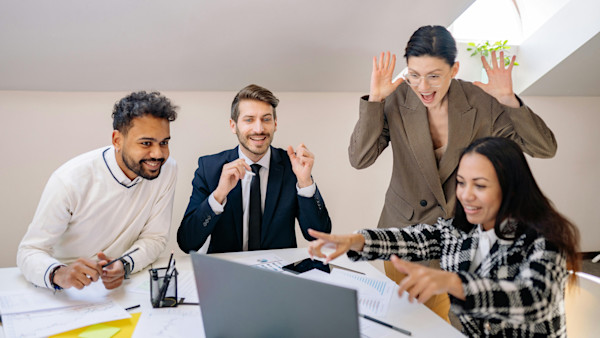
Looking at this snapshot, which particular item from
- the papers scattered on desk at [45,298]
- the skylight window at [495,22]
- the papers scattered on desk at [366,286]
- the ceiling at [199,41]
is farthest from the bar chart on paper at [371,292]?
the skylight window at [495,22]

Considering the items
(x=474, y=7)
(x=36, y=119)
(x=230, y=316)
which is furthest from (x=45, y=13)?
(x=474, y=7)

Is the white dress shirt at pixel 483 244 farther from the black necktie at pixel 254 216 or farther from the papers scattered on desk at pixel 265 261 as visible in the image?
the black necktie at pixel 254 216

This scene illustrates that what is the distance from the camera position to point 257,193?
6.64 ft

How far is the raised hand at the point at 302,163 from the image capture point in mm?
1935

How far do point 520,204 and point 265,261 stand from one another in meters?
0.93

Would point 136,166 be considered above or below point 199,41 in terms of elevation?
below

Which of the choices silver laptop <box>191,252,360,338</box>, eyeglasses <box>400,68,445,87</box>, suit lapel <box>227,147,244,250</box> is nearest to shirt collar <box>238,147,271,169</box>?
suit lapel <box>227,147,244,250</box>

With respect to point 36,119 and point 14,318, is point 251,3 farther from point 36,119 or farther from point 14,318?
point 14,318

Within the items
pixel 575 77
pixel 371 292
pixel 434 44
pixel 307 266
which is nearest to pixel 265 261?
pixel 307 266

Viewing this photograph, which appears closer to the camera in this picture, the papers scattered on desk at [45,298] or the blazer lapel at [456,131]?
the papers scattered on desk at [45,298]

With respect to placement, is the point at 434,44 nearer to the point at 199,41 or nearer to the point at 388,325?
the point at 388,325

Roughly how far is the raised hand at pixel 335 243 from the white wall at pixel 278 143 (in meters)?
1.74

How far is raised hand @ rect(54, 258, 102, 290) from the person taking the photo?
1359mm

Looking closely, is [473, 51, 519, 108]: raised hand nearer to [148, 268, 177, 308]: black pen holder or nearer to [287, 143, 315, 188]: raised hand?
[287, 143, 315, 188]: raised hand
